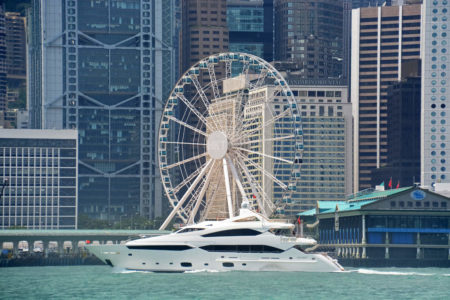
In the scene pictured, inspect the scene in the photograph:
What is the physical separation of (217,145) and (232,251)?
34.3m

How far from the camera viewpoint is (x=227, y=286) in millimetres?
121688

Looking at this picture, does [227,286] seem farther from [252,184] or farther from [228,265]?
[252,184]

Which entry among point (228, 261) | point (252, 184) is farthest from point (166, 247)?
point (252, 184)

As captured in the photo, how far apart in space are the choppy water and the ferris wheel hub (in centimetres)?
2907

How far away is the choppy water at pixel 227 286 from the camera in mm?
113375

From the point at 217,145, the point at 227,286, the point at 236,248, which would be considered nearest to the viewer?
the point at 227,286

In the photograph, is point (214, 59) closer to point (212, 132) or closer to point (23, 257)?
point (212, 132)

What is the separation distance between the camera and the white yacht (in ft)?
446

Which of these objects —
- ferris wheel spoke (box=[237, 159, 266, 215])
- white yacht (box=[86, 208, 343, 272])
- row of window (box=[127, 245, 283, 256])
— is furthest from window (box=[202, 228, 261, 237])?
ferris wheel spoke (box=[237, 159, 266, 215])

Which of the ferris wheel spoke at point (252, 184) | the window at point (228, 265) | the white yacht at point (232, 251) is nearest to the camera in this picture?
the white yacht at point (232, 251)

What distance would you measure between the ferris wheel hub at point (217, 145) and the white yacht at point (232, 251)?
31.7 m

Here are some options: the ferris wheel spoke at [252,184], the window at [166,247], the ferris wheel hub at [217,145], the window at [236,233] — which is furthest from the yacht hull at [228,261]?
the ferris wheel hub at [217,145]

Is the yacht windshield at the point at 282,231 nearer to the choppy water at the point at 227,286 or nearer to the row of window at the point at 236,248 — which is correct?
the row of window at the point at 236,248

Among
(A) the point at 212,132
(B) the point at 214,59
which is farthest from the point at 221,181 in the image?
(B) the point at 214,59
